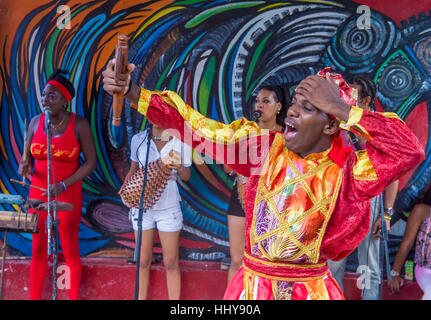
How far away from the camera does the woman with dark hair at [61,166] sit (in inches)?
171

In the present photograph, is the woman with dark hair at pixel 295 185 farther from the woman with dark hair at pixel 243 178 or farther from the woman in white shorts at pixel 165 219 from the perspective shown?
the woman in white shorts at pixel 165 219

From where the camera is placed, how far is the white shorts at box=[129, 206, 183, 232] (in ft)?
14.8

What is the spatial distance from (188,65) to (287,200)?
3219 mm

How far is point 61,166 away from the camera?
4477mm

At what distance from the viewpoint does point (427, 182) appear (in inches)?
192

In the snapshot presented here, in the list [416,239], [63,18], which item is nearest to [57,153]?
[63,18]

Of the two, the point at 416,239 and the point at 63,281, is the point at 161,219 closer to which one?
the point at 63,281

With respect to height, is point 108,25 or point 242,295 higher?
point 108,25

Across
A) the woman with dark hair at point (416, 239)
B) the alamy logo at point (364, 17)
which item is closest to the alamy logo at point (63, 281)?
the woman with dark hair at point (416, 239)

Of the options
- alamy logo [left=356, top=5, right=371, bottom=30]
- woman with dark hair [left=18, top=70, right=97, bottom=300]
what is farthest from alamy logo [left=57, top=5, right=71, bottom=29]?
alamy logo [left=356, top=5, right=371, bottom=30]
